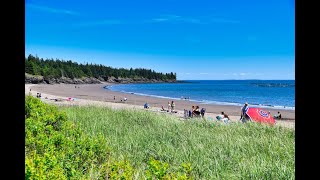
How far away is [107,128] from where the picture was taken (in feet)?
28.0

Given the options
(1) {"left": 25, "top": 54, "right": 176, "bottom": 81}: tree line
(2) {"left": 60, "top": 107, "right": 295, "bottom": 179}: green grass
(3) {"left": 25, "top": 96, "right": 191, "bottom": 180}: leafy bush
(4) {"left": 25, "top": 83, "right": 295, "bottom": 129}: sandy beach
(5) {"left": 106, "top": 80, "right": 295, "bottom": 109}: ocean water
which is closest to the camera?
(3) {"left": 25, "top": 96, "right": 191, "bottom": 180}: leafy bush

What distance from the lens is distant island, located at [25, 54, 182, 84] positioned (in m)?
110

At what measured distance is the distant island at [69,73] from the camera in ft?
360

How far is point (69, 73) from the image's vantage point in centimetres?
13562

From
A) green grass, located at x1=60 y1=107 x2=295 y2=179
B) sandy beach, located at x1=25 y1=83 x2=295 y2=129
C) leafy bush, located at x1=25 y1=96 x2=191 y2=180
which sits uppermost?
leafy bush, located at x1=25 y1=96 x2=191 y2=180

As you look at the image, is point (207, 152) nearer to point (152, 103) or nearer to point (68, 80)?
point (152, 103)

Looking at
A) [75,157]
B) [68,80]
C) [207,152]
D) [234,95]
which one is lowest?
[234,95]

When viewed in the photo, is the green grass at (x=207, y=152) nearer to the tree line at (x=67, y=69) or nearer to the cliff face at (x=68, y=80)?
the cliff face at (x=68, y=80)

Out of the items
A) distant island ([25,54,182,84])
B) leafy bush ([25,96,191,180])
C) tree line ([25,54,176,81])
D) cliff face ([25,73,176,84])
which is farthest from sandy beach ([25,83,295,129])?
tree line ([25,54,176,81])

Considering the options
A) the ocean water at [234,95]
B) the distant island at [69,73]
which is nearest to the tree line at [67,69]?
the distant island at [69,73]

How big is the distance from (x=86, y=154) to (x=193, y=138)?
3.43 meters

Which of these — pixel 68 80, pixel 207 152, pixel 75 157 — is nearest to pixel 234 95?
pixel 207 152

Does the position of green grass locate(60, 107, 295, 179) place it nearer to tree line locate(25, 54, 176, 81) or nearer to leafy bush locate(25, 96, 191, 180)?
leafy bush locate(25, 96, 191, 180)
